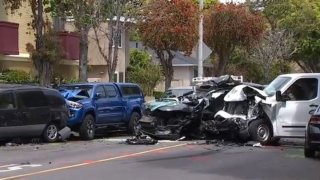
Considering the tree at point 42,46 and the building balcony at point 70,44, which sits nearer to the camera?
the tree at point 42,46

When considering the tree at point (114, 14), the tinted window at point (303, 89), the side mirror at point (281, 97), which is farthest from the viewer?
the tree at point (114, 14)

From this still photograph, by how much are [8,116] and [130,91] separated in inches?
232

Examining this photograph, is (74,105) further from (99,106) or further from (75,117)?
(99,106)

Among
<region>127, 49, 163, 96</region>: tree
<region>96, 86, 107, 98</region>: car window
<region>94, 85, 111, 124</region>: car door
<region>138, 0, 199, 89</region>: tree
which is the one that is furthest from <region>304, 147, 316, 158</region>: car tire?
<region>127, 49, 163, 96</region>: tree

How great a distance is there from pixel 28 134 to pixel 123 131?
17.6 ft

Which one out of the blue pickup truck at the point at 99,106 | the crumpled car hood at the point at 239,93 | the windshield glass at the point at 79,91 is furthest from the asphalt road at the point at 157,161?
the windshield glass at the point at 79,91

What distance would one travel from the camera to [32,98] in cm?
1866

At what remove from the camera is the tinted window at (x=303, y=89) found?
17.2 m

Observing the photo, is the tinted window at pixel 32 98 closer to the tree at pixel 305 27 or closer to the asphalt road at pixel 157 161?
the asphalt road at pixel 157 161

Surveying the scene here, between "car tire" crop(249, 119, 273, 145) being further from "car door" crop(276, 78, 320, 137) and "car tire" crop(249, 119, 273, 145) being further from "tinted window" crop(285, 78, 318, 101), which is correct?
"tinted window" crop(285, 78, 318, 101)

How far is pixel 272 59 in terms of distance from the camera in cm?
4928

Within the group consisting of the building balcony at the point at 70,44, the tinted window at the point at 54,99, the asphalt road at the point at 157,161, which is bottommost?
the asphalt road at the point at 157,161

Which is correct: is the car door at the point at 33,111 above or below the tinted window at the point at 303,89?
below

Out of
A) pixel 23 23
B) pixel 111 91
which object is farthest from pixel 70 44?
pixel 111 91
